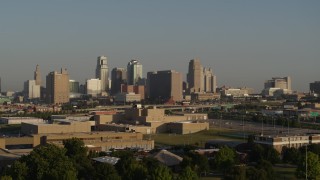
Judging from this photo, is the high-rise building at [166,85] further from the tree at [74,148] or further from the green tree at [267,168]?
the green tree at [267,168]

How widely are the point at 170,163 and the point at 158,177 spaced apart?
3.10 metres

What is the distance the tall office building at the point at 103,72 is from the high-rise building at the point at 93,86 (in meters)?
0.79

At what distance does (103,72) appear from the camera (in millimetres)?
69250

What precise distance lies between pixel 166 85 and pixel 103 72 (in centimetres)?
1743

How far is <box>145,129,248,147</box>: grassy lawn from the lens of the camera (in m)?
17.7

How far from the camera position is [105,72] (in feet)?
228

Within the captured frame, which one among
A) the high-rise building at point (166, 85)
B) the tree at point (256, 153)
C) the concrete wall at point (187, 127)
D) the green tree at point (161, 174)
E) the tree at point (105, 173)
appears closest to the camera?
the green tree at point (161, 174)

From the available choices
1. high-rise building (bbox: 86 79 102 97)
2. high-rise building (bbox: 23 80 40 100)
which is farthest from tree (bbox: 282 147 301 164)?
high-rise building (bbox: 86 79 102 97)

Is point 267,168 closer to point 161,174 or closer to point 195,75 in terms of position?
point 161,174

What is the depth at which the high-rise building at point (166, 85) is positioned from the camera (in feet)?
173

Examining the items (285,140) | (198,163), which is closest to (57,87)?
(285,140)

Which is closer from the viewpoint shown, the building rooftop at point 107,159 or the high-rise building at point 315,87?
the building rooftop at point 107,159

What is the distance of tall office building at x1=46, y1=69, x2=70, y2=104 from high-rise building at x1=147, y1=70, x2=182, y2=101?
8.60m

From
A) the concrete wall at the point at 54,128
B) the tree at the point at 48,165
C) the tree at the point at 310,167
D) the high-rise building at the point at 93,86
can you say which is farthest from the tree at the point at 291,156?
the high-rise building at the point at 93,86
